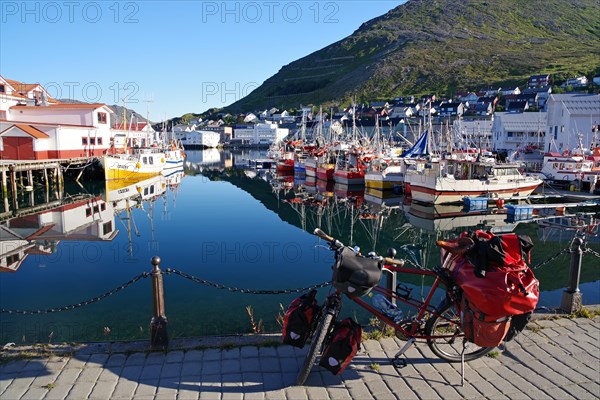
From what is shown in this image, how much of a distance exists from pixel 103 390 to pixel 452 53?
6266 inches

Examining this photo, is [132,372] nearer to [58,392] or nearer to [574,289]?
[58,392]

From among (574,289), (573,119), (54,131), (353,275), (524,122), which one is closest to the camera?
(353,275)

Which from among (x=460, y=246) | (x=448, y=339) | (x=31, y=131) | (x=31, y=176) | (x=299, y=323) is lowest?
(x=31, y=176)

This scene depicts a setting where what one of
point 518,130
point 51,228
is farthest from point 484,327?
point 518,130

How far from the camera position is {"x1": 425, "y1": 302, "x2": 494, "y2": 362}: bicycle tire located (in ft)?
15.9

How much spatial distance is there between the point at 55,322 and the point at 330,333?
7130mm

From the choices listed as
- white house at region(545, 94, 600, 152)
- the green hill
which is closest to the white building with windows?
the green hill

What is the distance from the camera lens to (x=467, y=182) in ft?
93.2

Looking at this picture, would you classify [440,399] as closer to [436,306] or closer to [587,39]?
[436,306]

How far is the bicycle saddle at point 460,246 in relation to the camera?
4340mm

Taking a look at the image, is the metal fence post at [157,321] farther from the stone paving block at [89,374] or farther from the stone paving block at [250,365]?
the stone paving block at [250,365]

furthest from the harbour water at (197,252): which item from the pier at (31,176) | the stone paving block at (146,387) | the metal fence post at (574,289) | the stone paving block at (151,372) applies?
the metal fence post at (574,289)

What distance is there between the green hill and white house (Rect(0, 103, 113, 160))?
99.9 m

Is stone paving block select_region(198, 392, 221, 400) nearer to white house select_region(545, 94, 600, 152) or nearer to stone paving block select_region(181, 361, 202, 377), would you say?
stone paving block select_region(181, 361, 202, 377)
